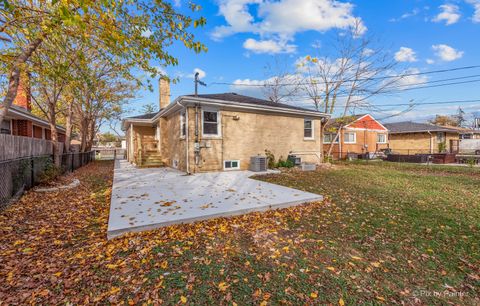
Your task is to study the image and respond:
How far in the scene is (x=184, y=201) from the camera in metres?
4.98

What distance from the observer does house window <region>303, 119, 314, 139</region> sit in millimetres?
13203

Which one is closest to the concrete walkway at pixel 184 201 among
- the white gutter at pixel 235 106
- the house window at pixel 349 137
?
the white gutter at pixel 235 106

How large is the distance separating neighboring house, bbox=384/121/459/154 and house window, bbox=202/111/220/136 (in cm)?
2267

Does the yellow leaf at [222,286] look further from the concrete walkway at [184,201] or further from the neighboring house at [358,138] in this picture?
the neighboring house at [358,138]

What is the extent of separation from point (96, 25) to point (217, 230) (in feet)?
16.3

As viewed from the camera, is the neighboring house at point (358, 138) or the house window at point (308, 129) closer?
the house window at point (308, 129)

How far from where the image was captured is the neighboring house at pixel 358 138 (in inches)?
892

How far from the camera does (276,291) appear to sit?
86.3 inches

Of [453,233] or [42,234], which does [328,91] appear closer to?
[453,233]

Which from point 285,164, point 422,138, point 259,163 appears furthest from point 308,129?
point 422,138

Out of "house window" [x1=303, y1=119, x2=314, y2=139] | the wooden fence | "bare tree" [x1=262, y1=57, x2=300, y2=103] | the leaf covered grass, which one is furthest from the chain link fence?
"bare tree" [x1=262, y1=57, x2=300, y2=103]

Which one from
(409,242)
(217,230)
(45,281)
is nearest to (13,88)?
(45,281)

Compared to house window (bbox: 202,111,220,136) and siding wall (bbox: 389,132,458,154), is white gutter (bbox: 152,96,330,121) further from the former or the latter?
siding wall (bbox: 389,132,458,154)

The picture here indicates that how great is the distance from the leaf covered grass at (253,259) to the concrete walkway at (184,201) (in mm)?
203
